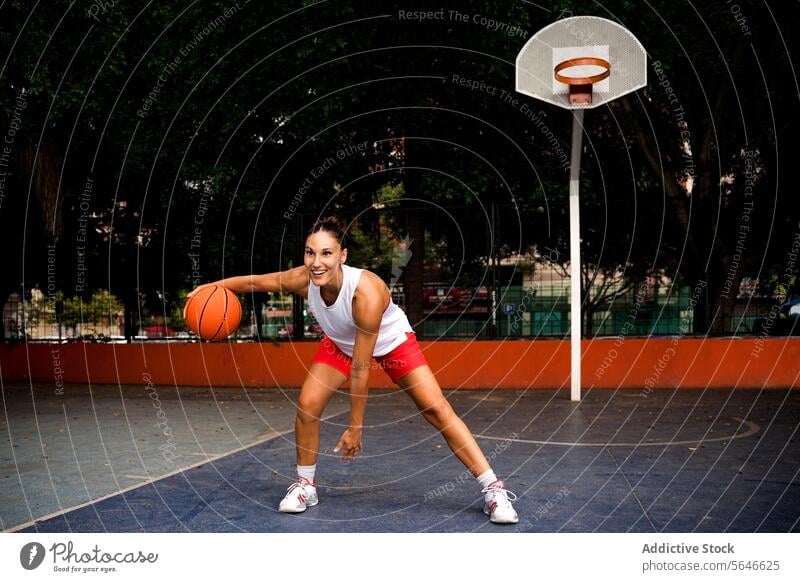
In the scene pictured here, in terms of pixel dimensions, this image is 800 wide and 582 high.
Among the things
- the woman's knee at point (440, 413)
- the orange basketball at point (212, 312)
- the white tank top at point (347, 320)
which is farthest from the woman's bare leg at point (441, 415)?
the orange basketball at point (212, 312)

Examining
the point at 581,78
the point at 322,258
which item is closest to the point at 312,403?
the point at 322,258

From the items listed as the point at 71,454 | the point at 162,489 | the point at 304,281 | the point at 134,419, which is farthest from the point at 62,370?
the point at 304,281

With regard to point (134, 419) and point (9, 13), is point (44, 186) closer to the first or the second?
point (9, 13)

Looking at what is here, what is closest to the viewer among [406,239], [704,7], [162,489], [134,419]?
[162,489]

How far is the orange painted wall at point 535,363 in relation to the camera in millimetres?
11812

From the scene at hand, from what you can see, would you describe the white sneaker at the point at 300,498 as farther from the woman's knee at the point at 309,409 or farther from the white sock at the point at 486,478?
the white sock at the point at 486,478

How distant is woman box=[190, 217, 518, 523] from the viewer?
15.1 ft

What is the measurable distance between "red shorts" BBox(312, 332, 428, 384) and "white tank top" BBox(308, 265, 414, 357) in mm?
47

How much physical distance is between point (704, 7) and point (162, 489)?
1115 cm

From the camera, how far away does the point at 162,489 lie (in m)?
5.54

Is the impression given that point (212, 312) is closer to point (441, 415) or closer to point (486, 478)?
point (441, 415)

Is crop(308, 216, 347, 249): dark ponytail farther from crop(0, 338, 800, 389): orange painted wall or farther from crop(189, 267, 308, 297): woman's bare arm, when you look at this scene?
crop(0, 338, 800, 389): orange painted wall

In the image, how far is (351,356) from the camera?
5074 mm

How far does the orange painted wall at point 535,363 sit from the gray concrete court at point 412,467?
98 centimetres
